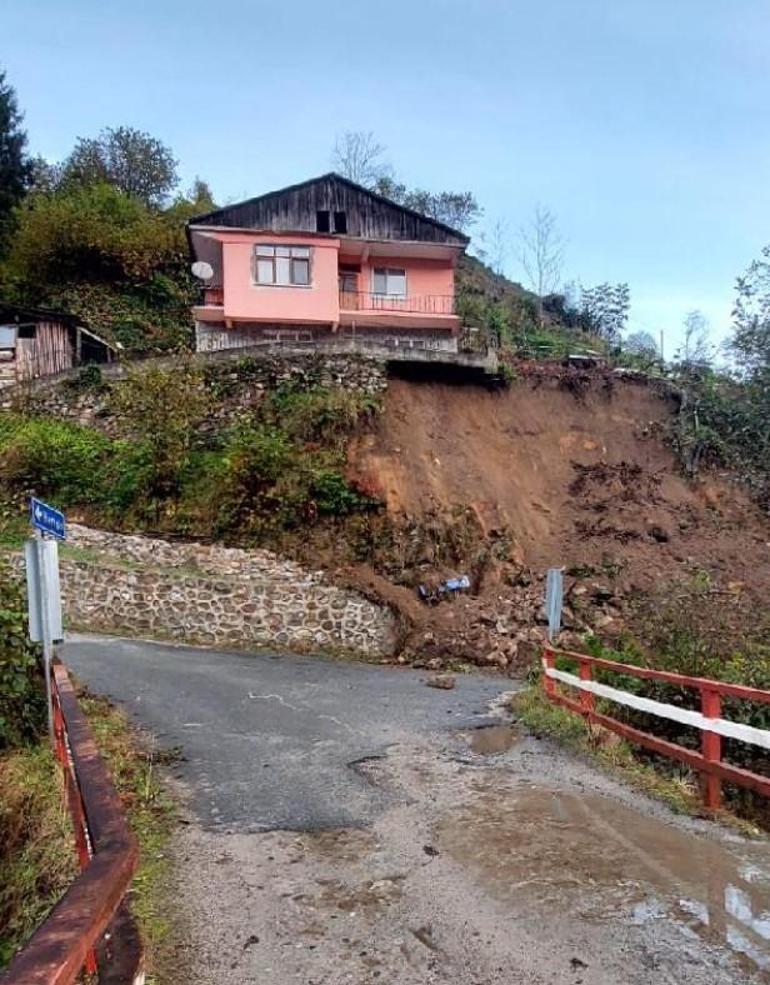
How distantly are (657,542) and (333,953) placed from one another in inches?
733

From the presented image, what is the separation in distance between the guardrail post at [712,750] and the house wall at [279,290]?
2098 centimetres

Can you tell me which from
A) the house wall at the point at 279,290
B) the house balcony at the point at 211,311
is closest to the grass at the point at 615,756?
the house wall at the point at 279,290

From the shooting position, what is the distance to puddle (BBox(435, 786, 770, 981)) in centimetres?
374

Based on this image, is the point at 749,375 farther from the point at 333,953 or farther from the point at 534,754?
the point at 333,953

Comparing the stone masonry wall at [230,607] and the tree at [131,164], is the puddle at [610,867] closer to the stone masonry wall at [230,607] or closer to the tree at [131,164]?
the stone masonry wall at [230,607]

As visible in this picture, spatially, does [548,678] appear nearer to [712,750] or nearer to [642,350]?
[712,750]

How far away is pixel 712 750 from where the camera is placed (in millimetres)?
5621

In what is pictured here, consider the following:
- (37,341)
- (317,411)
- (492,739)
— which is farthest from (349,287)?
(492,739)

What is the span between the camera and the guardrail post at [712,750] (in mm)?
5570

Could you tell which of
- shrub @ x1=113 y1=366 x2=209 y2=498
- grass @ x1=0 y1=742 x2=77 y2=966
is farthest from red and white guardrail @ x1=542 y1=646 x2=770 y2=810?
shrub @ x1=113 y1=366 x2=209 y2=498

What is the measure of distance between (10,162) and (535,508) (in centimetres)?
3102

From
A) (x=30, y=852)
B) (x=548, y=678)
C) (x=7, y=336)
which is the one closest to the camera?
(x=30, y=852)

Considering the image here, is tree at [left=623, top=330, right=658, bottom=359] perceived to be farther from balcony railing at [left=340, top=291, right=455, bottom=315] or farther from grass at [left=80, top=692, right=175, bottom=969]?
grass at [left=80, top=692, right=175, bottom=969]

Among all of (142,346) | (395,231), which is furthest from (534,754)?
(142,346)
